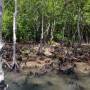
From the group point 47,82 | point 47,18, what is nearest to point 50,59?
point 47,82

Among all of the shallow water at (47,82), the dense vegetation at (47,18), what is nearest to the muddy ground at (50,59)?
the shallow water at (47,82)

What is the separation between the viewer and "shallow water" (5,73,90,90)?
15.9 m

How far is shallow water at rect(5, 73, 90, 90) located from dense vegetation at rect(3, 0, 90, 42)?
35.5 ft

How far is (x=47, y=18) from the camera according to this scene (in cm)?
3033

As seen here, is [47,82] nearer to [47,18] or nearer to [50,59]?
[50,59]

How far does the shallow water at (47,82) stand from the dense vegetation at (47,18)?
35.5ft

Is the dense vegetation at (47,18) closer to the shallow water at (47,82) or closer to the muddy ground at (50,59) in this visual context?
the muddy ground at (50,59)

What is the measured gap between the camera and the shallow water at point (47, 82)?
15.9 meters

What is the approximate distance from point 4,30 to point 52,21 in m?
4.72

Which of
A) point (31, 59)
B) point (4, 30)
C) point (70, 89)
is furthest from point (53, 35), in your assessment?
point (70, 89)

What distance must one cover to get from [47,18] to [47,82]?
13.8 metres

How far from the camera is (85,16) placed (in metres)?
30.3

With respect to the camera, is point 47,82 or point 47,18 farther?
point 47,18

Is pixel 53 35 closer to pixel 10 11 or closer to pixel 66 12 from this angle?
pixel 66 12
